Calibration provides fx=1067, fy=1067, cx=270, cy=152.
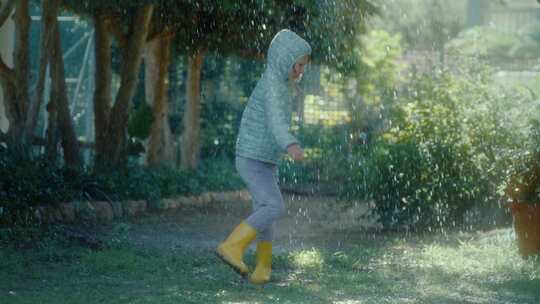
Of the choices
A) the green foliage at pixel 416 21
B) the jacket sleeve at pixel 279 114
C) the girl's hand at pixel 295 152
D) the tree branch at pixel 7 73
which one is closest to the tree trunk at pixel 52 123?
the tree branch at pixel 7 73

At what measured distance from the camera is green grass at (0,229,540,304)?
6.49 m

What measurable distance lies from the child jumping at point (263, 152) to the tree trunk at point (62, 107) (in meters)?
5.38

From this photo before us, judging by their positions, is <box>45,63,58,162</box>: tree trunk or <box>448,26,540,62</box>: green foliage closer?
<box>45,63,58,162</box>: tree trunk

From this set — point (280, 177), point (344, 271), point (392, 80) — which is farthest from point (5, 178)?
point (392, 80)

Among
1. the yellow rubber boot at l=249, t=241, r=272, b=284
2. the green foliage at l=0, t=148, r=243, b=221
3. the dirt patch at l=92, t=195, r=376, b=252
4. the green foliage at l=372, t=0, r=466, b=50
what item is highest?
the green foliage at l=372, t=0, r=466, b=50

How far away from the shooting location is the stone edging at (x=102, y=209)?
10.2m

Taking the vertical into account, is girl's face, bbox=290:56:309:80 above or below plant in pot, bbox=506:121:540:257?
above

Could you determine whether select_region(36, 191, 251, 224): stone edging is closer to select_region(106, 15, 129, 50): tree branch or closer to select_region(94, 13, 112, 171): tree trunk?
select_region(94, 13, 112, 171): tree trunk

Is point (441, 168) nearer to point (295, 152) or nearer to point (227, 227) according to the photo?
point (227, 227)

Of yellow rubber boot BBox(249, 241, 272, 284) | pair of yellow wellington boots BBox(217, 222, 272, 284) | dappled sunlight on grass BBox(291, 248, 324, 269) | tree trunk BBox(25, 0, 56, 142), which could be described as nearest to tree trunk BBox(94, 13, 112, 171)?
tree trunk BBox(25, 0, 56, 142)

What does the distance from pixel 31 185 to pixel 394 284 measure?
4395mm

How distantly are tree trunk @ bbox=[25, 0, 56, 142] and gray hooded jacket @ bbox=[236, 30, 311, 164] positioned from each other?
505 centimetres

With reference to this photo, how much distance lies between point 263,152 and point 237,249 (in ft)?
2.13

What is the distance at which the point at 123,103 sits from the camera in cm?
1322
